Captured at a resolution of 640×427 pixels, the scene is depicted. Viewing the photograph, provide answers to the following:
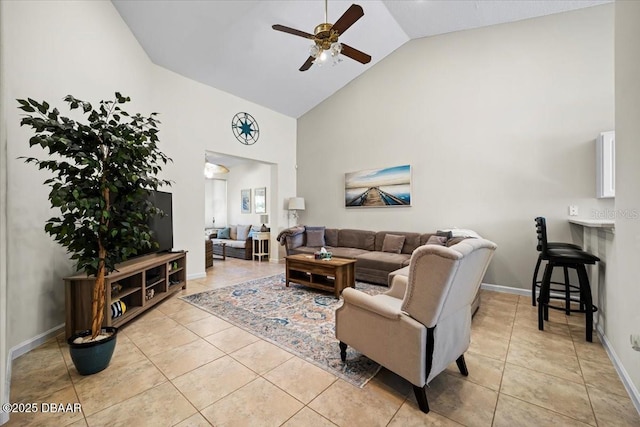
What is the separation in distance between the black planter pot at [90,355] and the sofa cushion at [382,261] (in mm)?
3339

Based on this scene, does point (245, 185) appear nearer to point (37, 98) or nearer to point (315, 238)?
point (315, 238)

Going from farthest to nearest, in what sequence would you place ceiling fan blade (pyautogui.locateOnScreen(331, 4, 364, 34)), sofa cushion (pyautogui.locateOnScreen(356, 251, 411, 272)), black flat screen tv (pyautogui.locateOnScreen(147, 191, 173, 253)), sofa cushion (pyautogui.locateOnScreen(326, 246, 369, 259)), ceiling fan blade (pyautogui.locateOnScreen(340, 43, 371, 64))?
sofa cushion (pyautogui.locateOnScreen(326, 246, 369, 259))
sofa cushion (pyautogui.locateOnScreen(356, 251, 411, 272))
black flat screen tv (pyautogui.locateOnScreen(147, 191, 173, 253))
ceiling fan blade (pyautogui.locateOnScreen(340, 43, 371, 64))
ceiling fan blade (pyautogui.locateOnScreen(331, 4, 364, 34))

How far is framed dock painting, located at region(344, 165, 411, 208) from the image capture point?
4.79m

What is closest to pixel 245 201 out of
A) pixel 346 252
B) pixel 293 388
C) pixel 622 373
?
pixel 346 252

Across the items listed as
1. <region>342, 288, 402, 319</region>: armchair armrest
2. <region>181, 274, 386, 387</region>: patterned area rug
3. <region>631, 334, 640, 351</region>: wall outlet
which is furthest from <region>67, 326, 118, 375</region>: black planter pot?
<region>631, 334, 640, 351</region>: wall outlet

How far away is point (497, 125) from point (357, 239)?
9.72 ft

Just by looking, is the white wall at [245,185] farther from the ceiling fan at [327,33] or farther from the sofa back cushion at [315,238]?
the ceiling fan at [327,33]

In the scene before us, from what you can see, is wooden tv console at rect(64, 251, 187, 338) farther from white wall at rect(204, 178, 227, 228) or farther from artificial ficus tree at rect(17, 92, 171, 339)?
white wall at rect(204, 178, 227, 228)

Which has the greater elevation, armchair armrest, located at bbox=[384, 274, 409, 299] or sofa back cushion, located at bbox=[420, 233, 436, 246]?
sofa back cushion, located at bbox=[420, 233, 436, 246]

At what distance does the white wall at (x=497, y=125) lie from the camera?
3.33 meters

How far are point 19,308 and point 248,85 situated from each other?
4.43 metres

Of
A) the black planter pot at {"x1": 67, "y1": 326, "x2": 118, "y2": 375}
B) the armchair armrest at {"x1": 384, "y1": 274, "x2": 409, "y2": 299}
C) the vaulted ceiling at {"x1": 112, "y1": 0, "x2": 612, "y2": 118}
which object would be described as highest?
the vaulted ceiling at {"x1": 112, "y1": 0, "x2": 612, "y2": 118}

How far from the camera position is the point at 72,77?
8.61ft

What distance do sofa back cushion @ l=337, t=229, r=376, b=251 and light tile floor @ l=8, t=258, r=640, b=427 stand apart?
271 centimetres
